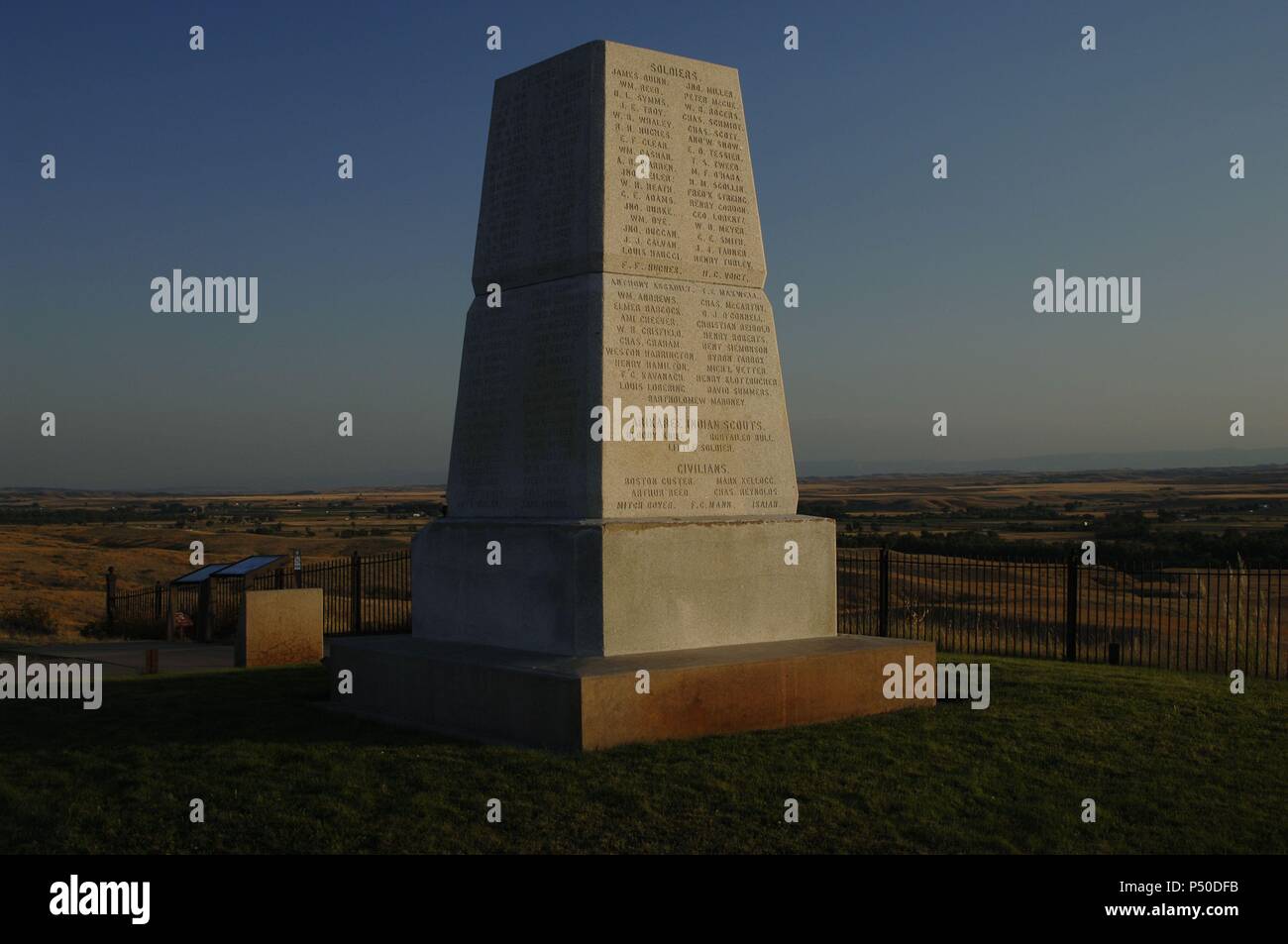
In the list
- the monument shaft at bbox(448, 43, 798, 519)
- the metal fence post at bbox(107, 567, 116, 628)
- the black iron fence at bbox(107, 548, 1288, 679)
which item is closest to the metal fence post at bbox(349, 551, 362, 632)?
the black iron fence at bbox(107, 548, 1288, 679)

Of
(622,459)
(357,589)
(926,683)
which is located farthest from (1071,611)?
(357,589)

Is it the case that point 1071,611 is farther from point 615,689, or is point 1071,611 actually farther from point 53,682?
point 53,682

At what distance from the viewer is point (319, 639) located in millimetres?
15797

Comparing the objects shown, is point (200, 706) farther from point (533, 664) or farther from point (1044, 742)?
point (1044, 742)

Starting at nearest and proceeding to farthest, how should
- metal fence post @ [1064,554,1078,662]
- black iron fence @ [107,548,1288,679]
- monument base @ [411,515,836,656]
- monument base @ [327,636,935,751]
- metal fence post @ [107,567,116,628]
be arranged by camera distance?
monument base @ [327,636,935,751], monument base @ [411,515,836,656], black iron fence @ [107,548,1288,679], metal fence post @ [1064,554,1078,662], metal fence post @ [107,567,116,628]

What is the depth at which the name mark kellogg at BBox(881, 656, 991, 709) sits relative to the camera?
9.96 meters

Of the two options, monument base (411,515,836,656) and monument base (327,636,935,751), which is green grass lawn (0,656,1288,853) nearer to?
monument base (327,636,935,751)

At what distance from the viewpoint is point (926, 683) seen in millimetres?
10148

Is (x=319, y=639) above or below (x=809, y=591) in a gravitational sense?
below

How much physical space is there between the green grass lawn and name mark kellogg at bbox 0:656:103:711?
3.96ft

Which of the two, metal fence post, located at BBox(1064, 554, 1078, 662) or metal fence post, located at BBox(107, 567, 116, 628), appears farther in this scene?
metal fence post, located at BBox(107, 567, 116, 628)

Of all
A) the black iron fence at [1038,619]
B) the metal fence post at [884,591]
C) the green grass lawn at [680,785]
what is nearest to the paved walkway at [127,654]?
the black iron fence at [1038,619]
